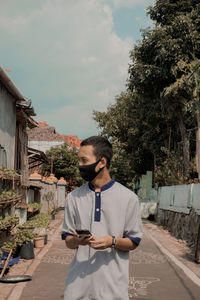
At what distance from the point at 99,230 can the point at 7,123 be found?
36.3 ft

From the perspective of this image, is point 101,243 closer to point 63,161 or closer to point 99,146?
point 99,146

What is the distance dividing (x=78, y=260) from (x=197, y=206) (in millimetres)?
12508

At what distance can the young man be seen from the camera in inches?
110

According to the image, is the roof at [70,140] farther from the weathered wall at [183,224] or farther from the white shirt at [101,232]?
the white shirt at [101,232]

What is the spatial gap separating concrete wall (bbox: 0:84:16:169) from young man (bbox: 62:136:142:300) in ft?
31.9

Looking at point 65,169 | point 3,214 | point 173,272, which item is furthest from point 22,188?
point 65,169

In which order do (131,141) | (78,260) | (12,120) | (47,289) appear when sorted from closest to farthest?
(78,260)
(47,289)
(12,120)
(131,141)

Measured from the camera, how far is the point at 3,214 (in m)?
12.0

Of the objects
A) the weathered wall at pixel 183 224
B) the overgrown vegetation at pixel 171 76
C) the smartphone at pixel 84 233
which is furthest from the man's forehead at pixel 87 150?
the overgrown vegetation at pixel 171 76

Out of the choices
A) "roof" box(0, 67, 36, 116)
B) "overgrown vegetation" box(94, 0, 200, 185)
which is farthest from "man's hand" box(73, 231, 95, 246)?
"overgrown vegetation" box(94, 0, 200, 185)

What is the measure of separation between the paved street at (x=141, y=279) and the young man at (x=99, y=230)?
14.6 feet

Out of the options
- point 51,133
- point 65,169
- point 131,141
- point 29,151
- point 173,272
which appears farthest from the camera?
point 51,133

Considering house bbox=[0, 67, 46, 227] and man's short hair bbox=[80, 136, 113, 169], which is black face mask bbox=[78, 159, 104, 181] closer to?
man's short hair bbox=[80, 136, 113, 169]

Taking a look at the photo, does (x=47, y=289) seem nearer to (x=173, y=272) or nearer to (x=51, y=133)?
(x=173, y=272)
